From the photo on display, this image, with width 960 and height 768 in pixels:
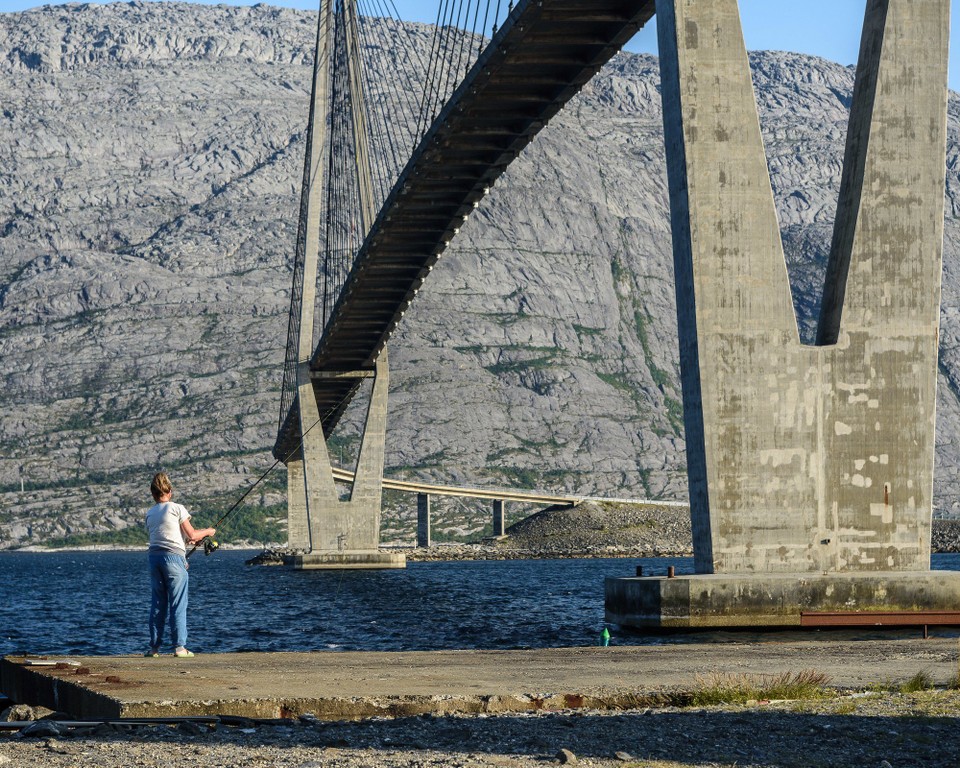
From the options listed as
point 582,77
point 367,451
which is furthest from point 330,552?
→ point 582,77

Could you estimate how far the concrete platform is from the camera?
430 inches

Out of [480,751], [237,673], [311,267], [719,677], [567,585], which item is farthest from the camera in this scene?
[311,267]

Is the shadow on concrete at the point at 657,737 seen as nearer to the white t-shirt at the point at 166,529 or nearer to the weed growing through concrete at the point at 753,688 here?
the weed growing through concrete at the point at 753,688

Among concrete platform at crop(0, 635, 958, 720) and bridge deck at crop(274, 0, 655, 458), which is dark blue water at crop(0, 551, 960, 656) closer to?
concrete platform at crop(0, 635, 958, 720)

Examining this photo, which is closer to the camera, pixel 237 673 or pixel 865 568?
pixel 237 673

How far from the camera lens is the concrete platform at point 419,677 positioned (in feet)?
35.9

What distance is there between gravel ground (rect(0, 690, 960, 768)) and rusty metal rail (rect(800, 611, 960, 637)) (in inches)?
505

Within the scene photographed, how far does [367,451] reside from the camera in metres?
85.2

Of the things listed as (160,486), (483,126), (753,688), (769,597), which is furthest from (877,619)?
(483,126)

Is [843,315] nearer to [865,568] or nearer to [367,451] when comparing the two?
[865,568]

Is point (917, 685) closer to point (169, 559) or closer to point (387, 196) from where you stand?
point (169, 559)

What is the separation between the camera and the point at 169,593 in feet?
A: 48.6

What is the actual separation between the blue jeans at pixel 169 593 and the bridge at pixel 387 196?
20252 millimetres

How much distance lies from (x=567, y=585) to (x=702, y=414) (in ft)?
156
